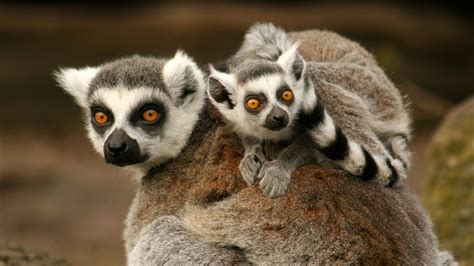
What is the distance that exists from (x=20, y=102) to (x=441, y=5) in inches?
346

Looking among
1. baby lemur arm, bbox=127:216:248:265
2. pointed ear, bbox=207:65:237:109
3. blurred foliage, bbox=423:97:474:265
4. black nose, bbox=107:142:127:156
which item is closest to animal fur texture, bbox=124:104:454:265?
baby lemur arm, bbox=127:216:248:265

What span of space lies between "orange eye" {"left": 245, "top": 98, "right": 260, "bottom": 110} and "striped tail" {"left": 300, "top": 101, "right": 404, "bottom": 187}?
37 centimetres

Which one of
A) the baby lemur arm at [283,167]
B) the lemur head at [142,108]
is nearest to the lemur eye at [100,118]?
the lemur head at [142,108]

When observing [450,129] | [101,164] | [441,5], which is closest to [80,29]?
[101,164]

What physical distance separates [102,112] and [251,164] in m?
1.25

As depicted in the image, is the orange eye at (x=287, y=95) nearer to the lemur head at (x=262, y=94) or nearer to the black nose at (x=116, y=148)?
the lemur head at (x=262, y=94)

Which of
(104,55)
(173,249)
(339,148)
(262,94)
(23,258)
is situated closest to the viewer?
(339,148)

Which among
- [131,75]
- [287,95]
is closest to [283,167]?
[287,95]

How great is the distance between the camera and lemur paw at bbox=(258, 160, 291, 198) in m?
5.62

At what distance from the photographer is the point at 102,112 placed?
6.25 meters

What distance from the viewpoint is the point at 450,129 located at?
9039mm

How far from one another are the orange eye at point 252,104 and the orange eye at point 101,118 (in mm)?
1090

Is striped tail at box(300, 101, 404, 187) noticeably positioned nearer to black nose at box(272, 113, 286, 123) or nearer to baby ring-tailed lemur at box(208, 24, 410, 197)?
baby ring-tailed lemur at box(208, 24, 410, 197)

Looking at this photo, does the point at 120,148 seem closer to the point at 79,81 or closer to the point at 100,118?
the point at 100,118
